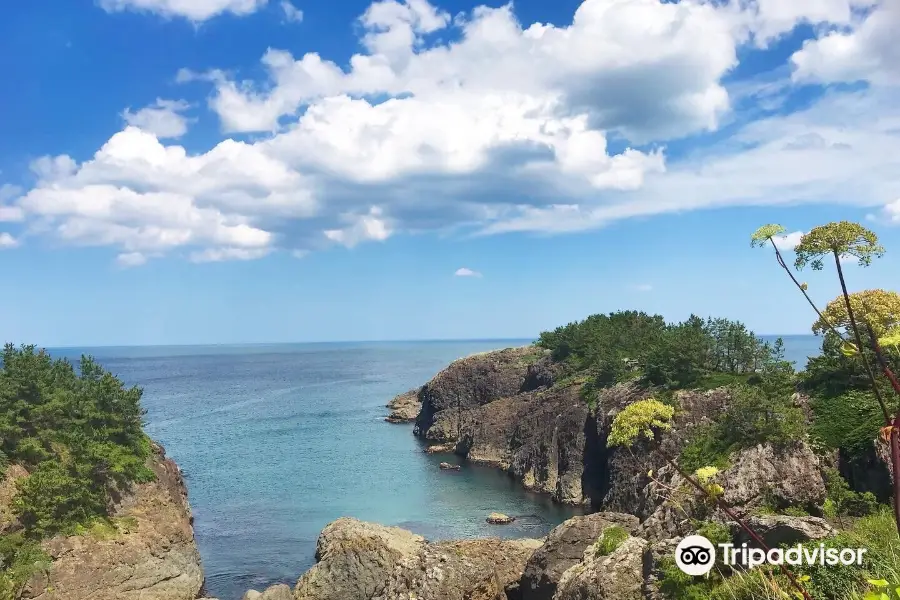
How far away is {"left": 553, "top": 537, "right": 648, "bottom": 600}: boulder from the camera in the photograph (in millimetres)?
18000

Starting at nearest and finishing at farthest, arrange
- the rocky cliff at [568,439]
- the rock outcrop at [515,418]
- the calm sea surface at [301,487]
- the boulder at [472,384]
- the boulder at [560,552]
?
the rocky cliff at [568,439]
the boulder at [560,552]
the calm sea surface at [301,487]
the rock outcrop at [515,418]
the boulder at [472,384]

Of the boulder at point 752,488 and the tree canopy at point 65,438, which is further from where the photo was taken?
the tree canopy at point 65,438

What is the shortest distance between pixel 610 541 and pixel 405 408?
3339 inches

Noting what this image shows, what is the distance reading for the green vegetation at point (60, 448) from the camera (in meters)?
31.0

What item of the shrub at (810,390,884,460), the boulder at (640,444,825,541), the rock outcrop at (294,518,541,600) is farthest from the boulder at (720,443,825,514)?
the rock outcrop at (294,518,541,600)

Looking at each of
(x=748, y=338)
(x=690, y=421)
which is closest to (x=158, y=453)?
(x=690, y=421)

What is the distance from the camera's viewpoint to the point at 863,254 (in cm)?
639

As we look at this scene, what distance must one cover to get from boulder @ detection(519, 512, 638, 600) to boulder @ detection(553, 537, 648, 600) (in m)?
4.85

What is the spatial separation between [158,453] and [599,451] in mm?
34142

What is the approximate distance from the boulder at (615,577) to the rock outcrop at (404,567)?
5830mm

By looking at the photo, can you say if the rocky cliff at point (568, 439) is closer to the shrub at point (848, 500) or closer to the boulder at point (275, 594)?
the shrub at point (848, 500)

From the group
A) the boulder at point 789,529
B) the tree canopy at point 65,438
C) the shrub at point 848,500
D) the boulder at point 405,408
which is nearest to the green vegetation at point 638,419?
the boulder at point 789,529

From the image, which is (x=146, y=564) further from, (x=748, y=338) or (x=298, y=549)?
(x=748, y=338)

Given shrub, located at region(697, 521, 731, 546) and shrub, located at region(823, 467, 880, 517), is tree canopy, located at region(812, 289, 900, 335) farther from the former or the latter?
shrub, located at region(823, 467, 880, 517)
